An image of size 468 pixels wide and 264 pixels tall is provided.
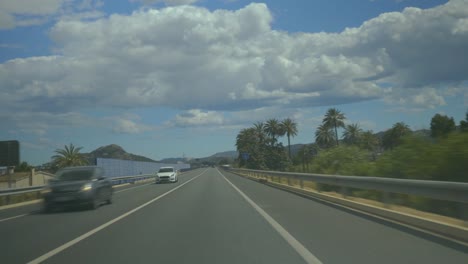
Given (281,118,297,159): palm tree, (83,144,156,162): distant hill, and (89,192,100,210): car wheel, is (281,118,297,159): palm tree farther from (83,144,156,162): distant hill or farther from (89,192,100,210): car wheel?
(89,192,100,210): car wheel

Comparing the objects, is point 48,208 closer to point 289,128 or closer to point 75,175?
point 75,175

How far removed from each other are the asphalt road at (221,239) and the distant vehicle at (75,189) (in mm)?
1356

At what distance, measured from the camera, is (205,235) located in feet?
39.6

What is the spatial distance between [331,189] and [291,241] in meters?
17.8

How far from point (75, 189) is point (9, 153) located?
845 inches

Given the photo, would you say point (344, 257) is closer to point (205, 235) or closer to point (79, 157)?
point (205, 235)

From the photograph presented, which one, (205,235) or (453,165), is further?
(453,165)

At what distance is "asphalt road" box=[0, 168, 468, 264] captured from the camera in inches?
362

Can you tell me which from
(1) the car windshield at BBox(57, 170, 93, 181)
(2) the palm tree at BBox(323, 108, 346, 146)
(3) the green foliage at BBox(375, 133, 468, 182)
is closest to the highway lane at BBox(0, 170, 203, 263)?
(1) the car windshield at BBox(57, 170, 93, 181)

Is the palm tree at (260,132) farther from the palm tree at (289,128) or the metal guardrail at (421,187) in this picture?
the metal guardrail at (421,187)

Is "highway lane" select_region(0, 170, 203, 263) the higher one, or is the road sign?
the road sign

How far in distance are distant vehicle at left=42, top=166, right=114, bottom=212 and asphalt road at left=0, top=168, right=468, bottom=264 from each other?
4.45ft

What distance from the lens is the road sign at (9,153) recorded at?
37.8m

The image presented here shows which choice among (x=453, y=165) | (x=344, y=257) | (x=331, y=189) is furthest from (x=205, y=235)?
→ (x=331, y=189)
